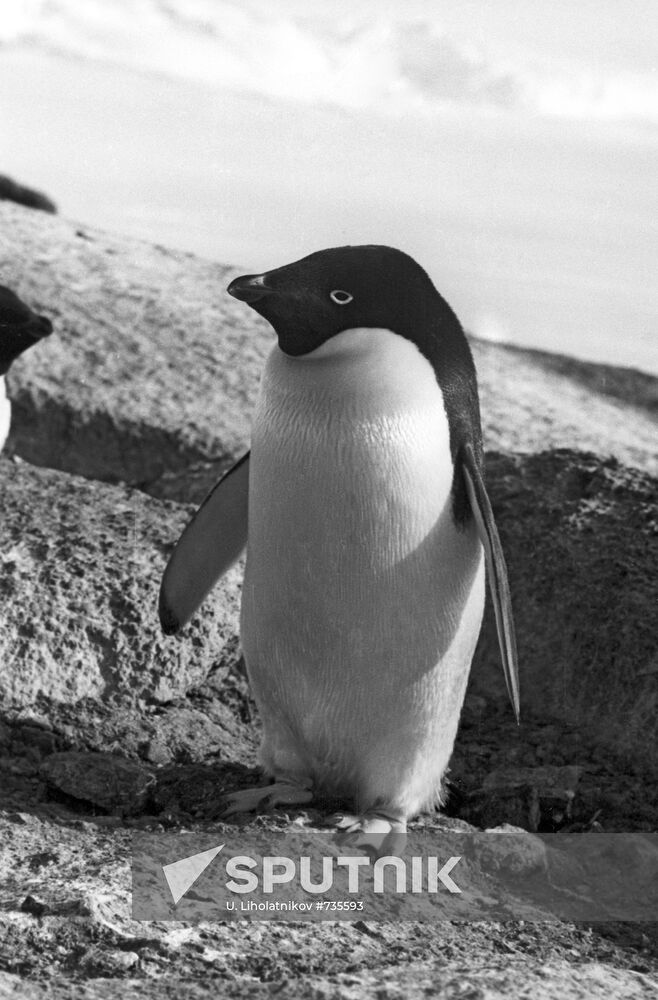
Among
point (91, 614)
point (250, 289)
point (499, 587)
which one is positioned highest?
point (250, 289)

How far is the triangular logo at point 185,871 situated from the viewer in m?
2.58

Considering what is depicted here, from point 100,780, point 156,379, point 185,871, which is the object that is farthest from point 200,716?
point 156,379

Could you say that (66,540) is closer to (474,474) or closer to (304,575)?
(304,575)

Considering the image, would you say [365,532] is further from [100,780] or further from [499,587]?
[100,780]

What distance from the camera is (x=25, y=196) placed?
1005cm

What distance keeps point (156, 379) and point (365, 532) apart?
11.8ft

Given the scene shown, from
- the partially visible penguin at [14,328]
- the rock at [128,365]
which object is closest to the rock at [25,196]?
the rock at [128,365]

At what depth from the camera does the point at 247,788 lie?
126 inches

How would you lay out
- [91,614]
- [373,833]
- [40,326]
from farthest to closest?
[40,326] → [91,614] → [373,833]

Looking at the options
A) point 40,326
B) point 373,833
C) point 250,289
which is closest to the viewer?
point 250,289

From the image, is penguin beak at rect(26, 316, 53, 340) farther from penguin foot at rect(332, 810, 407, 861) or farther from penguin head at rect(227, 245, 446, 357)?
penguin foot at rect(332, 810, 407, 861)

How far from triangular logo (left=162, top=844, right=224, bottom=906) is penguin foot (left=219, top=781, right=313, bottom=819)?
21cm

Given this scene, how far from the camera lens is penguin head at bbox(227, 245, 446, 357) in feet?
9.20

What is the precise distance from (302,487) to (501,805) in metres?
1.00
